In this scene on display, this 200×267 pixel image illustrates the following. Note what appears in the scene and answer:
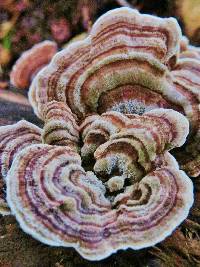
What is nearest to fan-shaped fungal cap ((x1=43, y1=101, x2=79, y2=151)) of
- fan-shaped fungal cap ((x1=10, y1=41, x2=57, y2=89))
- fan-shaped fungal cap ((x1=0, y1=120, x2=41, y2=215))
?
fan-shaped fungal cap ((x1=0, y1=120, x2=41, y2=215))

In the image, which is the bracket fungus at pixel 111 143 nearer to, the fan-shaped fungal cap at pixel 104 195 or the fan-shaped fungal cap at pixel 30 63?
the fan-shaped fungal cap at pixel 104 195

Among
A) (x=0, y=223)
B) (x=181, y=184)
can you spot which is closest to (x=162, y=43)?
(x=181, y=184)

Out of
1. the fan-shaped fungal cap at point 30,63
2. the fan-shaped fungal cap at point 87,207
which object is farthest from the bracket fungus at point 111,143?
the fan-shaped fungal cap at point 30,63

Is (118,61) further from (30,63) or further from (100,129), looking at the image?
(30,63)

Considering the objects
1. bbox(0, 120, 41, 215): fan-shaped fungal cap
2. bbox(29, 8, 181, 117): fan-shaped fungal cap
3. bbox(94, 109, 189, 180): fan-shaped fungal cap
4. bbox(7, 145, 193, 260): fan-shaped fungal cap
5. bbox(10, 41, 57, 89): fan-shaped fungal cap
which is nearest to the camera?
bbox(7, 145, 193, 260): fan-shaped fungal cap

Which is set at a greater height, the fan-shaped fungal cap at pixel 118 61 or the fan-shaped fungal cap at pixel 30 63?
the fan-shaped fungal cap at pixel 118 61

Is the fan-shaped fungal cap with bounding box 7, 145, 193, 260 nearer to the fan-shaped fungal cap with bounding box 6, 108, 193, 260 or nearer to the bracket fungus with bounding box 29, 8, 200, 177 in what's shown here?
the fan-shaped fungal cap with bounding box 6, 108, 193, 260

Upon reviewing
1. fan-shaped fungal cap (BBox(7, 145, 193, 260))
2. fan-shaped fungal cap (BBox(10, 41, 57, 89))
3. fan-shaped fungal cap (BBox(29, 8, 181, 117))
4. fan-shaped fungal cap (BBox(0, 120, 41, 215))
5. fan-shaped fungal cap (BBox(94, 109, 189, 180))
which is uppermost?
fan-shaped fungal cap (BBox(29, 8, 181, 117))
